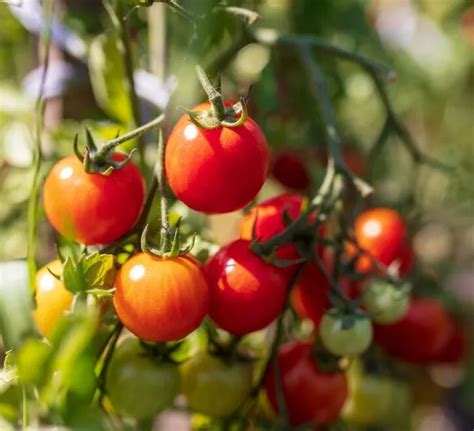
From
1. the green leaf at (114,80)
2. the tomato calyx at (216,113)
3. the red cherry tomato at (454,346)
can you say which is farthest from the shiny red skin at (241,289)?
the red cherry tomato at (454,346)

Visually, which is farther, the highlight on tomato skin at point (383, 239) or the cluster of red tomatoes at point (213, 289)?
the highlight on tomato skin at point (383, 239)

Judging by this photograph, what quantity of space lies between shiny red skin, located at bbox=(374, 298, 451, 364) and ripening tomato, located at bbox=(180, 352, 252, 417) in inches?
7.9

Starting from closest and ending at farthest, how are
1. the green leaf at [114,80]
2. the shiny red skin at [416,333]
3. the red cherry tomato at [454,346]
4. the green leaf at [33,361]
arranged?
the green leaf at [33,361] < the green leaf at [114,80] < the shiny red skin at [416,333] < the red cherry tomato at [454,346]

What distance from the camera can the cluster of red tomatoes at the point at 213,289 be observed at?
1.54ft

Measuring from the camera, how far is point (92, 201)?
1.60 feet

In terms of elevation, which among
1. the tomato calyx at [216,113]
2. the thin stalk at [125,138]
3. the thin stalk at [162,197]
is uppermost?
A: the tomato calyx at [216,113]

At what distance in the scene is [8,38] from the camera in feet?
2.97

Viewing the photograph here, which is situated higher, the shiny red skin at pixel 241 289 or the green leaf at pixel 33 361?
the green leaf at pixel 33 361

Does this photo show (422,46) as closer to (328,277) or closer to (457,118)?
(457,118)

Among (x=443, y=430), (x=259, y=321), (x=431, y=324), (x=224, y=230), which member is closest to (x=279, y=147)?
(x=224, y=230)

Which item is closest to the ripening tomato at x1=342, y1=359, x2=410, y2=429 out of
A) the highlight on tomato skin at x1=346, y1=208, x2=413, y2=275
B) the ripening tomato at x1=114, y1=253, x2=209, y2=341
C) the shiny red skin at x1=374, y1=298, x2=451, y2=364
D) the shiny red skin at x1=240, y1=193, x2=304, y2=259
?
the shiny red skin at x1=374, y1=298, x2=451, y2=364

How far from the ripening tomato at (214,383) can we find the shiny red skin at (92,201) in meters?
0.16

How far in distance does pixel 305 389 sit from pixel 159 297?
225 millimetres

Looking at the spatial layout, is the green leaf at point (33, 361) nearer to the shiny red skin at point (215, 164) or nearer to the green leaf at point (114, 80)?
the shiny red skin at point (215, 164)
